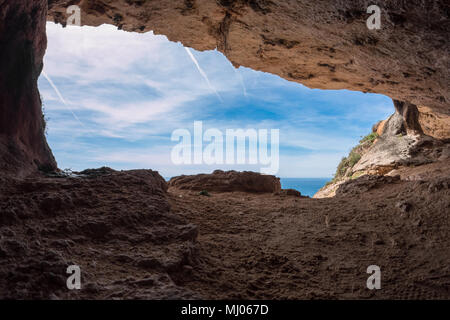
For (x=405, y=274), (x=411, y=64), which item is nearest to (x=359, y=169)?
(x=411, y=64)

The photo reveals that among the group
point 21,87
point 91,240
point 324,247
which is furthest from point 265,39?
point 91,240

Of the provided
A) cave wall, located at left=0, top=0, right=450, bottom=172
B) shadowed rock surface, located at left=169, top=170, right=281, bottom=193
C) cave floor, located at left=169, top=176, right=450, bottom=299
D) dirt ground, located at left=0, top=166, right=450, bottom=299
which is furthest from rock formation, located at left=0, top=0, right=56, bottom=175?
shadowed rock surface, located at left=169, top=170, right=281, bottom=193

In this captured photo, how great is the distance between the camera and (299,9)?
Result: 21.6ft

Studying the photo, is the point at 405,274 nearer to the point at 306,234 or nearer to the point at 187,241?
the point at 306,234

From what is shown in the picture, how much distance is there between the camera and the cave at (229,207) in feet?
13.1

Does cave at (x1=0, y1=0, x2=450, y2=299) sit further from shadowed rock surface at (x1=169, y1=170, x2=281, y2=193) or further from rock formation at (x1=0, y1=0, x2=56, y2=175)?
shadowed rock surface at (x1=169, y1=170, x2=281, y2=193)

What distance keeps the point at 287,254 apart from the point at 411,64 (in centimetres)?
578

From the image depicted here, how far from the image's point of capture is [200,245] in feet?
17.1

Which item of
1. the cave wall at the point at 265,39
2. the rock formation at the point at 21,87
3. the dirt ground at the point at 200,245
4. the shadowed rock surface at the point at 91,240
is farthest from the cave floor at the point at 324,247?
the rock formation at the point at 21,87

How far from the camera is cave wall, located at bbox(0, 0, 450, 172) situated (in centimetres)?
573

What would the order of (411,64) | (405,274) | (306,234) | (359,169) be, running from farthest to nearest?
(359,169) < (411,64) < (306,234) < (405,274)

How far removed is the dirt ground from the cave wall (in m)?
1.80

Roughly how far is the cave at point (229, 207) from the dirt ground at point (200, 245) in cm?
3
